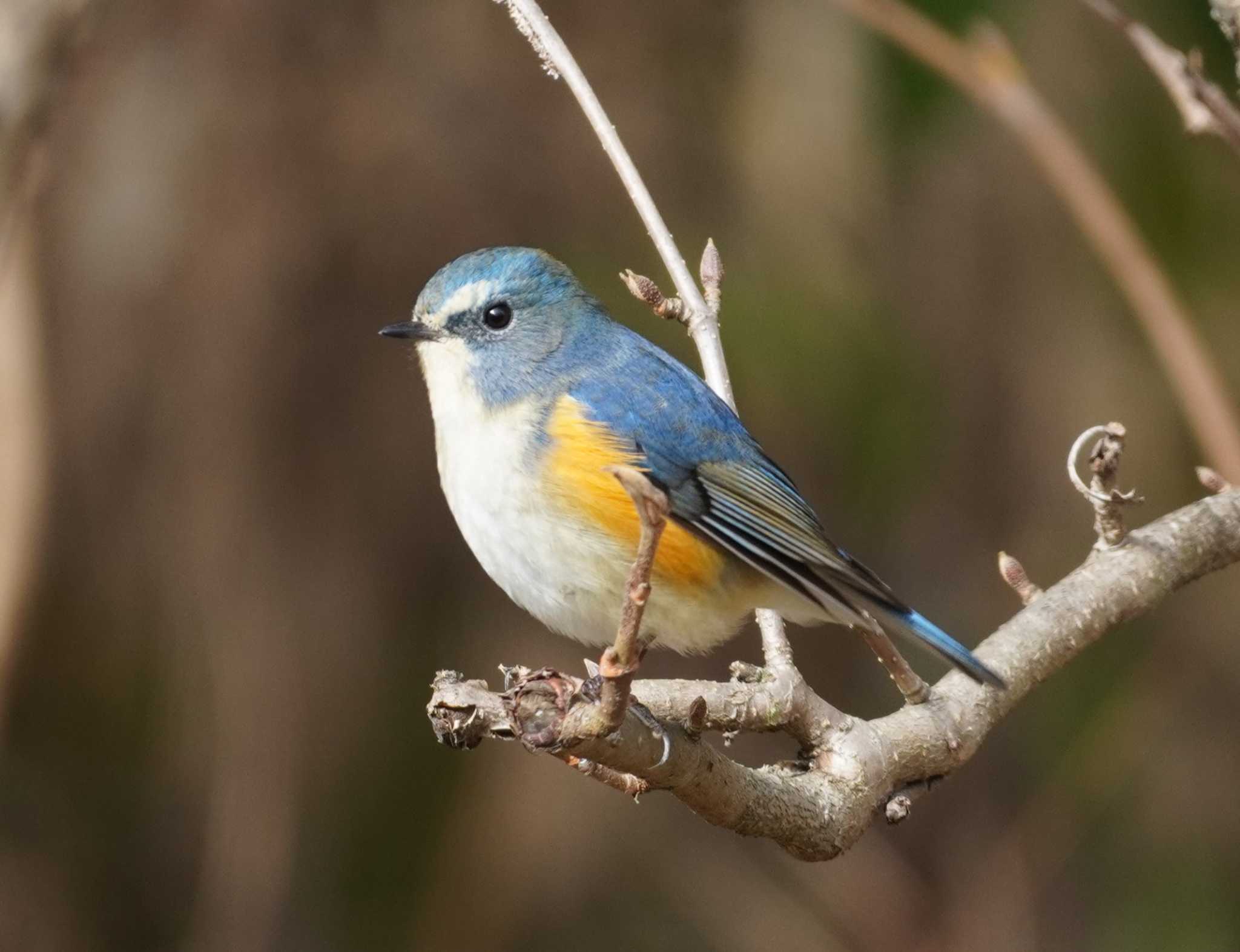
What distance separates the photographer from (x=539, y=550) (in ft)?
8.26

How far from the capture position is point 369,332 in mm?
4746

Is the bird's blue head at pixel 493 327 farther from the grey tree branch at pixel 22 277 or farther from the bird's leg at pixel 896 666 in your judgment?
the grey tree branch at pixel 22 277

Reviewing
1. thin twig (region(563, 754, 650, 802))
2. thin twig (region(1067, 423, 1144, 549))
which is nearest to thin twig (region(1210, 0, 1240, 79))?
thin twig (region(1067, 423, 1144, 549))

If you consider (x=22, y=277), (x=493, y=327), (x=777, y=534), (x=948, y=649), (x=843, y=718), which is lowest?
(x=843, y=718)

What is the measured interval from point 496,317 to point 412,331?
6.4 inches

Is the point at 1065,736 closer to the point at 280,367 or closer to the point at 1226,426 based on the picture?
the point at 1226,426

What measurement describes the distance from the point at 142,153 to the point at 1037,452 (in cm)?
280

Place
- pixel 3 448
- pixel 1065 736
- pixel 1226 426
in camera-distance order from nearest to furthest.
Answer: pixel 1226 426, pixel 3 448, pixel 1065 736

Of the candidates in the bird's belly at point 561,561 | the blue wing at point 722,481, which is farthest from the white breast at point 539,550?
the blue wing at point 722,481

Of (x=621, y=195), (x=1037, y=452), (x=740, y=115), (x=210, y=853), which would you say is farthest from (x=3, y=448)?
(x=1037, y=452)

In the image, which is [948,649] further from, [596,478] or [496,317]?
[496,317]

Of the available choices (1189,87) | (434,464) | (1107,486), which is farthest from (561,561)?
(434,464)

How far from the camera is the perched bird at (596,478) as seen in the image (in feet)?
8.24

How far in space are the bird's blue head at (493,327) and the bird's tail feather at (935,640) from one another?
0.75 meters
